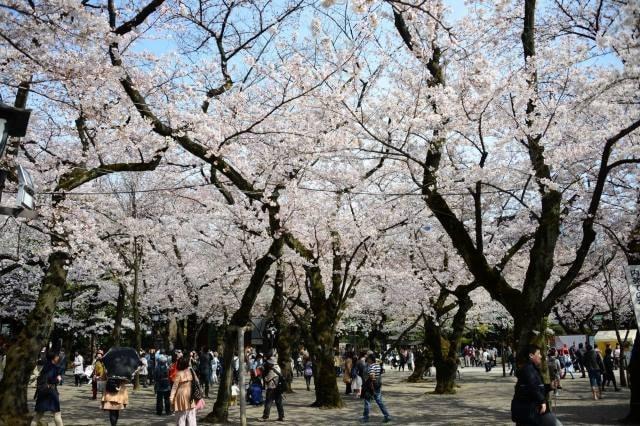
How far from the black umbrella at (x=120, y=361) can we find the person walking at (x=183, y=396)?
6786 mm

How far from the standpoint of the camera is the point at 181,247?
2419 centimetres

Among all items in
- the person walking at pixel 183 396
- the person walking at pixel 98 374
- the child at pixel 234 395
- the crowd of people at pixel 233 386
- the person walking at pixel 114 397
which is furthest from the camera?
the person walking at pixel 98 374

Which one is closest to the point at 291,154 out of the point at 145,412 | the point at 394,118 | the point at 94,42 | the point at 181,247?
the point at 394,118

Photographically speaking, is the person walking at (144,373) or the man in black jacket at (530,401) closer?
the man in black jacket at (530,401)

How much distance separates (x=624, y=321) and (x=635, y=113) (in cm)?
3402

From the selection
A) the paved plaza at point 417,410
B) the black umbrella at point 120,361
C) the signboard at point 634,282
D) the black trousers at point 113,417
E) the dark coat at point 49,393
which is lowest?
the paved plaza at point 417,410

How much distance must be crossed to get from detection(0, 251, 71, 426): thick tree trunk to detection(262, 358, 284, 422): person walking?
502 centimetres

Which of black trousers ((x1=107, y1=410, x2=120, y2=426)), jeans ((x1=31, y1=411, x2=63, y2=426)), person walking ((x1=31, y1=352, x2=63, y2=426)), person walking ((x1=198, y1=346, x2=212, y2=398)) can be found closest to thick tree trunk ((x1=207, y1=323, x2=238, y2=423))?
black trousers ((x1=107, y1=410, x2=120, y2=426))

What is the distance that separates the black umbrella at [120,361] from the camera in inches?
632

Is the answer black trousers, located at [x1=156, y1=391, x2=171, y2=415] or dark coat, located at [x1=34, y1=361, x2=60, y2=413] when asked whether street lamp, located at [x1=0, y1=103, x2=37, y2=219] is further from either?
black trousers, located at [x1=156, y1=391, x2=171, y2=415]

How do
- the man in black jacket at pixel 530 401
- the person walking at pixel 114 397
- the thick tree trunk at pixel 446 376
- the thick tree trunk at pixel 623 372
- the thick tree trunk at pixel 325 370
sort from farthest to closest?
the thick tree trunk at pixel 446 376 → the thick tree trunk at pixel 623 372 → the thick tree trunk at pixel 325 370 → the person walking at pixel 114 397 → the man in black jacket at pixel 530 401

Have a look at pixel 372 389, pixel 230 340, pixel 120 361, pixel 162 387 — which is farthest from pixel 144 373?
pixel 372 389

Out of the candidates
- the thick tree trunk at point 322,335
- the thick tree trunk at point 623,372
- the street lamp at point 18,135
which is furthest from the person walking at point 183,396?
the thick tree trunk at point 623,372

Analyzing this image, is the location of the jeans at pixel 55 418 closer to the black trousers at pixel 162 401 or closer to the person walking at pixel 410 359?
the black trousers at pixel 162 401
